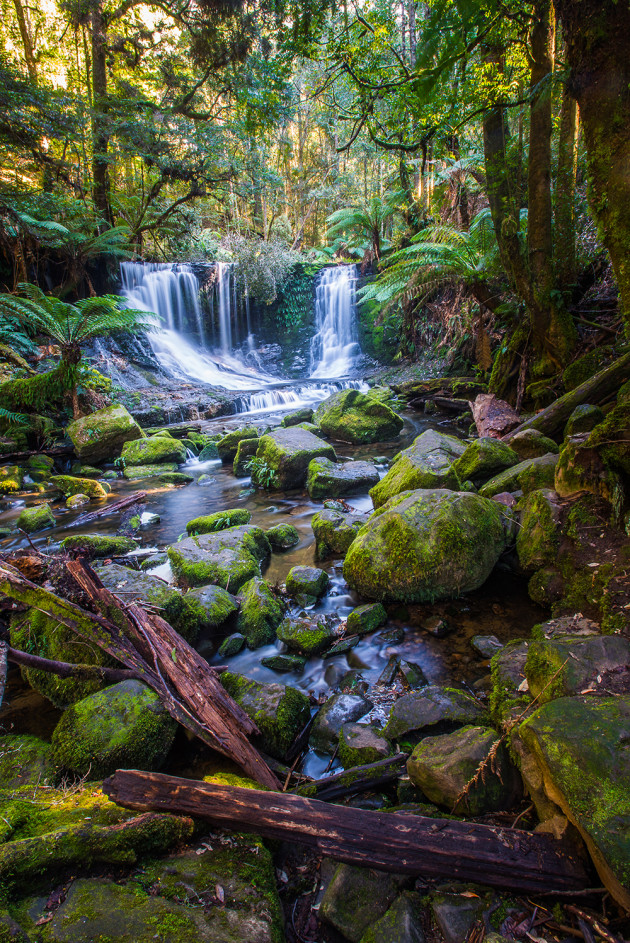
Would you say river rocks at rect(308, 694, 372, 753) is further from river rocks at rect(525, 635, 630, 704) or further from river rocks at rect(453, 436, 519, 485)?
river rocks at rect(453, 436, 519, 485)

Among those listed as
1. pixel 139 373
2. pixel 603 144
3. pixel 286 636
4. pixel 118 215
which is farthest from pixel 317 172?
pixel 286 636

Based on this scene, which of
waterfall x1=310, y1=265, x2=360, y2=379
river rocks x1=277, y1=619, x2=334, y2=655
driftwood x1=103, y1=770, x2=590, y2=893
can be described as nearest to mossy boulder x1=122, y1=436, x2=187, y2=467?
river rocks x1=277, y1=619, x2=334, y2=655

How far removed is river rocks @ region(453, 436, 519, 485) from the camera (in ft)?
14.6

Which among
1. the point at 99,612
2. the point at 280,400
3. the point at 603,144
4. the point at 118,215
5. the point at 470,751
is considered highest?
the point at 118,215

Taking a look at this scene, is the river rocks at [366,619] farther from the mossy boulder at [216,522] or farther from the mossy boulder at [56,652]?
the mossy boulder at [216,522]

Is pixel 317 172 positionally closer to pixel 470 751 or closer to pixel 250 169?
pixel 250 169

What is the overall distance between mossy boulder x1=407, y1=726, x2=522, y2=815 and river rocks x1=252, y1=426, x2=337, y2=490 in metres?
4.75

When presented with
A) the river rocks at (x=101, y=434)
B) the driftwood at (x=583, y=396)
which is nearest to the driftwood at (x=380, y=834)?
the driftwood at (x=583, y=396)

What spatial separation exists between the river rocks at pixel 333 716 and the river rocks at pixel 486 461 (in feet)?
8.84

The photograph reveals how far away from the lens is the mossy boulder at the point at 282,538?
14.7 ft

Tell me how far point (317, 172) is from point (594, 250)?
24491mm

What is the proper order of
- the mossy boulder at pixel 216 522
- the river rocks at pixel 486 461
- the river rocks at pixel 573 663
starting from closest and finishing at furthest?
the river rocks at pixel 573 663 → the river rocks at pixel 486 461 → the mossy boulder at pixel 216 522

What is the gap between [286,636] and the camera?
114 inches

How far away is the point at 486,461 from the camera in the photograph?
4.43 meters
